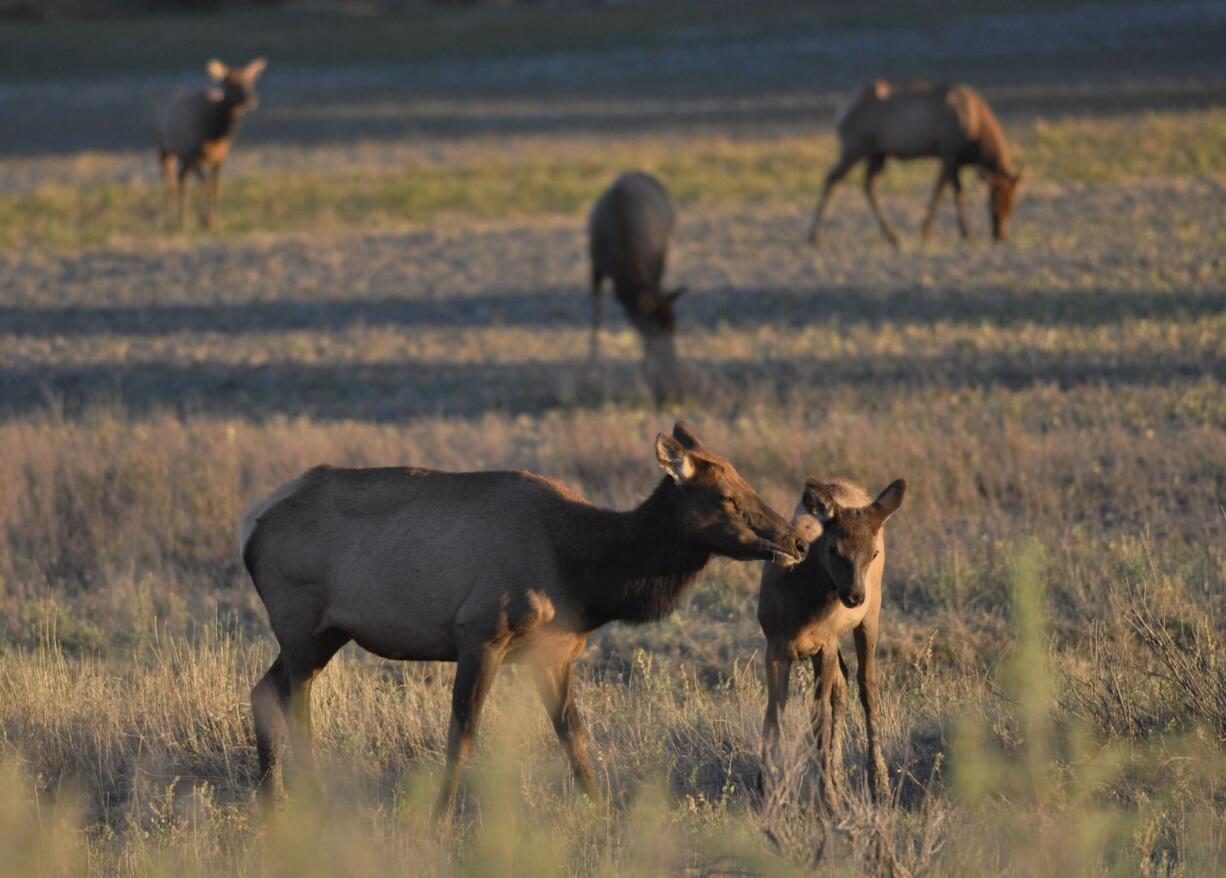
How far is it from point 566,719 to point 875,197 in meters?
18.4

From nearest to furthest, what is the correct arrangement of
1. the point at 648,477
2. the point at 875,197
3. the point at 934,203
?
the point at 648,477 < the point at 934,203 < the point at 875,197

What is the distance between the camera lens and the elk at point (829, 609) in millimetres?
6480

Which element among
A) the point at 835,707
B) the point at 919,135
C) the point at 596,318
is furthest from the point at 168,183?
the point at 835,707

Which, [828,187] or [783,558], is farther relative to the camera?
[828,187]

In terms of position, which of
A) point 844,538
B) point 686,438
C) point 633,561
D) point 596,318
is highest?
point 686,438

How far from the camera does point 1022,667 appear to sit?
457 cm

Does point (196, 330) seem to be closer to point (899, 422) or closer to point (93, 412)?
point (93, 412)

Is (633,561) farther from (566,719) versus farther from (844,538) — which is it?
(844,538)

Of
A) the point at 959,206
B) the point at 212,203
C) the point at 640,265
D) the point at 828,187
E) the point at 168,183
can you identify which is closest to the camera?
the point at 640,265

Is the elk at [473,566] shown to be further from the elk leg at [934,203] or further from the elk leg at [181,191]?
the elk leg at [181,191]

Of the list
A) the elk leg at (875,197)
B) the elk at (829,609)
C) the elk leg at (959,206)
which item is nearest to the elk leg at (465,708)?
the elk at (829,609)

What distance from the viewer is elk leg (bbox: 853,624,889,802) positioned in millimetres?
6542

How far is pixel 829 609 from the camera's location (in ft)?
22.1

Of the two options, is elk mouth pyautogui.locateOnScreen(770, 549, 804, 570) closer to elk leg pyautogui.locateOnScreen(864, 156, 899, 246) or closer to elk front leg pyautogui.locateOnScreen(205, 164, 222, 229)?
A: elk leg pyautogui.locateOnScreen(864, 156, 899, 246)
